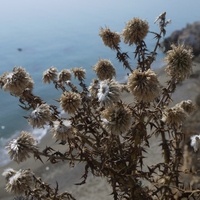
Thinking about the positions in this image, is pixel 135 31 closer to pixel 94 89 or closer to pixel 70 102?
pixel 94 89

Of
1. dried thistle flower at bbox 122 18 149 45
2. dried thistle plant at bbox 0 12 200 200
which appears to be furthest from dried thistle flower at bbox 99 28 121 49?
dried thistle plant at bbox 0 12 200 200

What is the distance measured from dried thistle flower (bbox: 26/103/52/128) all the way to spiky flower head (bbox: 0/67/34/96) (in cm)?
25

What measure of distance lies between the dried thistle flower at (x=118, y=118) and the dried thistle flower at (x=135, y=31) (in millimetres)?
742

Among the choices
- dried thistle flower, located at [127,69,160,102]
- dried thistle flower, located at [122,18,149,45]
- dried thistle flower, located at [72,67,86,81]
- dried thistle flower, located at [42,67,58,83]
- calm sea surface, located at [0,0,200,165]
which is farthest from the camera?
calm sea surface, located at [0,0,200,165]

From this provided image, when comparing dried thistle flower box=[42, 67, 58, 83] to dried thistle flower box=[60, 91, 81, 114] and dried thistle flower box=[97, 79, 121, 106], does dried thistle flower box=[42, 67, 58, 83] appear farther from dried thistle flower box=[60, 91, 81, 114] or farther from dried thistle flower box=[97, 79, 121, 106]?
dried thistle flower box=[97, 79, 121, 106]

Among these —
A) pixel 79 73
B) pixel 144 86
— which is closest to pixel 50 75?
pixel 79 73

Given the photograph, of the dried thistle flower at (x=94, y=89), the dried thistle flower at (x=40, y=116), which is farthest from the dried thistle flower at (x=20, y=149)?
the dried thistle flower at (x=94, y=89)

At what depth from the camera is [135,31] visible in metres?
2.61

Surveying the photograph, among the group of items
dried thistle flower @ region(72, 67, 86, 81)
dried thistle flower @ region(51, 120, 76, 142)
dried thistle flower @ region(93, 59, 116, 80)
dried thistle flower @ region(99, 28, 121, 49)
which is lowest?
dried thistle flower @ region(51, 120, 76, 142)

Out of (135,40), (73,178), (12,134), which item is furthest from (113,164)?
(12,134)

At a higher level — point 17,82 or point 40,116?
point 17,82

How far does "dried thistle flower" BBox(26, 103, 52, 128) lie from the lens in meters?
2.03

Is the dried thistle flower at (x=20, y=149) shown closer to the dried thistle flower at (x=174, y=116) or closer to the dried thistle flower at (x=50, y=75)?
the dried thistle flower at (x=174, y=116)

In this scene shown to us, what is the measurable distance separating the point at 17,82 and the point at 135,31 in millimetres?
882
